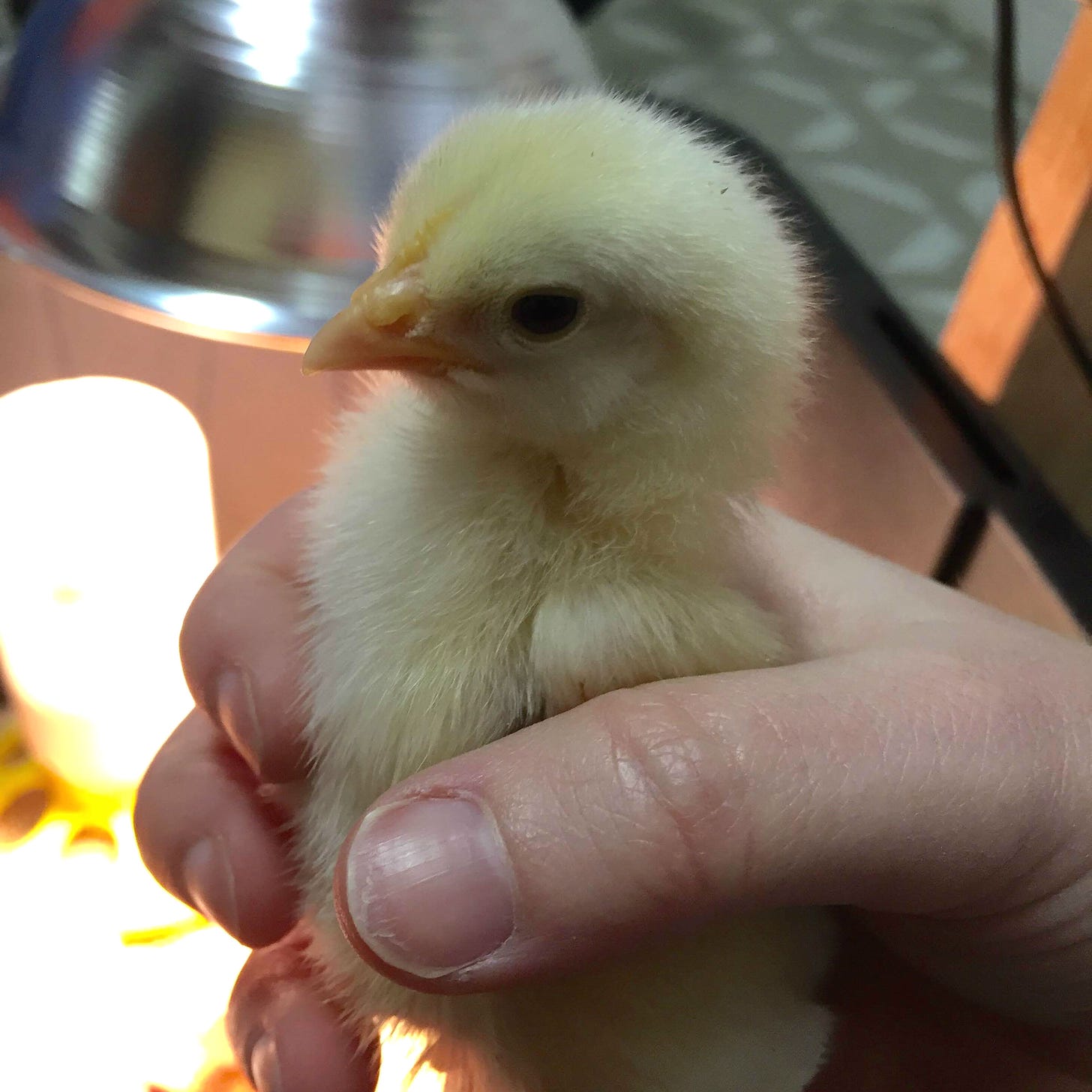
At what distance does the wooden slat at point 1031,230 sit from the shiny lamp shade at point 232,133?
533mm

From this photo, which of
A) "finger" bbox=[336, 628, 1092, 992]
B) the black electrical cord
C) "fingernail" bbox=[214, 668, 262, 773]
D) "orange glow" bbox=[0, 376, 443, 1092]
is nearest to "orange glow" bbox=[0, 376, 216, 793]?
"orange glow" bbox=[0, 376, 443, 1092]

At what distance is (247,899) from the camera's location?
0.88 m

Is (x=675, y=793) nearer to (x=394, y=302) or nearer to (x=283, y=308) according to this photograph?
(x=394, y=302)

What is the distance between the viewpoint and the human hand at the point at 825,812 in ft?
1.74

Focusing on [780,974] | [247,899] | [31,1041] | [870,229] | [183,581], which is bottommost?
[31,1041]

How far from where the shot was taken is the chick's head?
0.54 metres

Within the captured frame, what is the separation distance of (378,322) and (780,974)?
507mm

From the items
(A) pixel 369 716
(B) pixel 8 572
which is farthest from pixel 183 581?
(A) pixel 369 716

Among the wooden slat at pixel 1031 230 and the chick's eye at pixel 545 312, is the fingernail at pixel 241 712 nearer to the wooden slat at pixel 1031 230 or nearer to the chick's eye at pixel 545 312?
the chick's eye at pixel 545 312

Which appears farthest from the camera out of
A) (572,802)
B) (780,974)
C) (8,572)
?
(8,572)

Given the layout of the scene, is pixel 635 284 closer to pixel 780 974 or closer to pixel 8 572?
pixel 780 974

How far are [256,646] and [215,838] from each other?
0.19 m

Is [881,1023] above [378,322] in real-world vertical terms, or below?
below

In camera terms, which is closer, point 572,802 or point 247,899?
point 572,802
